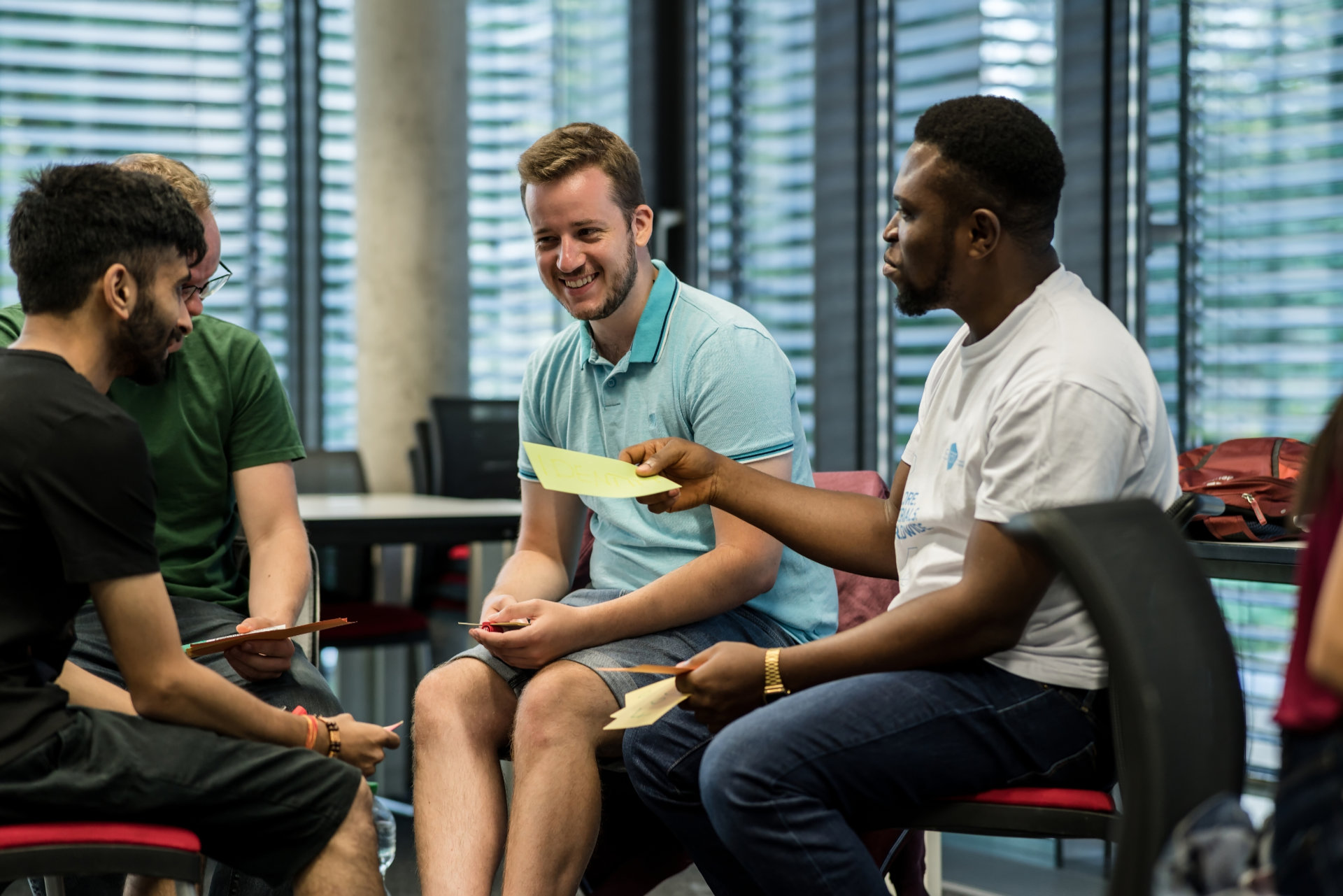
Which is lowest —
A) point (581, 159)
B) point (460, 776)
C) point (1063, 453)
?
point (460, 776)

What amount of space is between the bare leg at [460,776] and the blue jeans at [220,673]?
0.18 metres

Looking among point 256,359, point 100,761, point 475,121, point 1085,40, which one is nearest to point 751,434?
point 256,359

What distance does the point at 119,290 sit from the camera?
1.44 m

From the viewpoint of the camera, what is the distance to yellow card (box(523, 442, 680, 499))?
1597 millimetres

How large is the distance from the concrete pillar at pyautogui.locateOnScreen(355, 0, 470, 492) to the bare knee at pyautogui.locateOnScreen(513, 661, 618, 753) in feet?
12.0

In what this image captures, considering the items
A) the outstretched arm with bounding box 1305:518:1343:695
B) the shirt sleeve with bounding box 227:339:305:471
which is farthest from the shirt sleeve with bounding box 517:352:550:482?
the outstretched arm with bounding box 1305:518:1343:695

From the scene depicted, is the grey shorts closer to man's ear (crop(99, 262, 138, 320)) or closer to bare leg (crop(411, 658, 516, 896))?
bare leg (crop(411, 658, 516, 896))

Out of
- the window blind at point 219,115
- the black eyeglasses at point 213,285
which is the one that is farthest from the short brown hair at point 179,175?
the window blind at point 219,115

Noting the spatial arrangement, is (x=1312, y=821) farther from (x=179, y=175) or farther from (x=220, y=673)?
(x=179, y=175)

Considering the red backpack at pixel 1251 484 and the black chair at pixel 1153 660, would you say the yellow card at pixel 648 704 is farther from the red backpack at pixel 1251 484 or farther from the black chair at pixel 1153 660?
the red backpack at pixel 1251 484

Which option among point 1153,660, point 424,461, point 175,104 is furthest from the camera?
point 175,104

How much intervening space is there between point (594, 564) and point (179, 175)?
0.92m

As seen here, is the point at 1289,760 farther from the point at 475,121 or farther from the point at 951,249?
the point at 475,121

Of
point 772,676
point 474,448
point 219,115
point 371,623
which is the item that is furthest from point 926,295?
point 219,115
